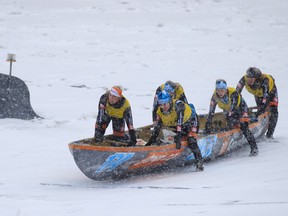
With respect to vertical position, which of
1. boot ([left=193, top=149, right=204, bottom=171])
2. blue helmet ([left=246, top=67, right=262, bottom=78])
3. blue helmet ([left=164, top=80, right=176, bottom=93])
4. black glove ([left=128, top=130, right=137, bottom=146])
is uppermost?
blue helmet ([left=246, top=67, right=262, bottom=78])

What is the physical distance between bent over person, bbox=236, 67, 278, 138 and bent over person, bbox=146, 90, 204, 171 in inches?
105

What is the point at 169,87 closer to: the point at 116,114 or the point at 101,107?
the point at 116,114

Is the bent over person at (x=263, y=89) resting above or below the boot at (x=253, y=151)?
above

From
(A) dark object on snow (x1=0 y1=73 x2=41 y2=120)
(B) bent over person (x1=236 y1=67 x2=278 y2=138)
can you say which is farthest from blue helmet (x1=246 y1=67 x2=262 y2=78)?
(A) dark object on snow (x1=0 y1=73 x2=41 y2=120)

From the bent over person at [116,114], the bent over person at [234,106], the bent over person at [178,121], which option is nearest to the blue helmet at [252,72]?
the bent over person at [234,106]

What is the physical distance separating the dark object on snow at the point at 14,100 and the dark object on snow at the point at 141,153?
14.5 feet

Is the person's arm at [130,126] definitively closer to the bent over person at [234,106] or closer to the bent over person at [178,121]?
the bent over person at [178,121]

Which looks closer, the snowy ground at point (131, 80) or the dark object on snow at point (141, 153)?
the snowy ground at point (131, 80)

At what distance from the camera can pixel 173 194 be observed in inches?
341

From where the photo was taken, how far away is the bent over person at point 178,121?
10.7 meters

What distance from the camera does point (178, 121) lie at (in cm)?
1068

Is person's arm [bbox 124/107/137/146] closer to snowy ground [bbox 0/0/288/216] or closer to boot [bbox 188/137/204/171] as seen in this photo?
snowy ground [bbox 0/0/288/216]

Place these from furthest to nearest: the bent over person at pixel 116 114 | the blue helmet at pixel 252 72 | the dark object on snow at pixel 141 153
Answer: the blue helmet at pixel 252 72 < the bent over person at pixel 116 114 < the dark object on snow at pixel 141 153

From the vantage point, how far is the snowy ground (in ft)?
27.3
